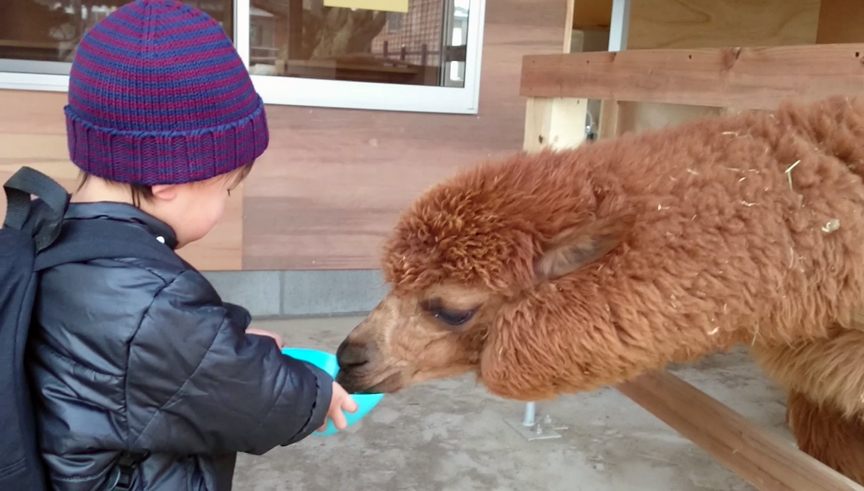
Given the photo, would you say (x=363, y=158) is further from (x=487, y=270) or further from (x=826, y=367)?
(x=826, y=367)

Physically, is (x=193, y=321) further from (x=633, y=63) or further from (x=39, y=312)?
(x=633, y=63)

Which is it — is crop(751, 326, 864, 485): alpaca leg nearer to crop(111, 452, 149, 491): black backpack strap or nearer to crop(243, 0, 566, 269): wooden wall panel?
crop(111, 452, 149, 491): black backpack strap

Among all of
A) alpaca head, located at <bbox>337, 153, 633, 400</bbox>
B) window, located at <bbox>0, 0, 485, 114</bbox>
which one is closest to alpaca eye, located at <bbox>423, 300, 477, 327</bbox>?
alpaca head, located at <bbox>337, 153, 633, 400</bbox>

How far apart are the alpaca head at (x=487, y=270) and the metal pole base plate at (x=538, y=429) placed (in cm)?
115

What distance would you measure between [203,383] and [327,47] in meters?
2.31

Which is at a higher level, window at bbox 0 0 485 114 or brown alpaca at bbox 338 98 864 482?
window at bbox 0 0 485 114

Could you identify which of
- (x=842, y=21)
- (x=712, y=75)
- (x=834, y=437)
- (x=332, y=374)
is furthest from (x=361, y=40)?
(x=842, y=21)

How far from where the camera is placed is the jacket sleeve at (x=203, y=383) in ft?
3.03

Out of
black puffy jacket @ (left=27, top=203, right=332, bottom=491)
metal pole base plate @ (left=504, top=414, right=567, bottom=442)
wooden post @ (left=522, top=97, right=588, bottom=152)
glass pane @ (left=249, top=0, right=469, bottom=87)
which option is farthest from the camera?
glass pane @ (left=249, top=0, right=469, bottom=87)

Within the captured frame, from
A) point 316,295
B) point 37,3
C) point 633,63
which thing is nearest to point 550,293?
point 633,63

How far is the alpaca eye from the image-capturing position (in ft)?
3.80

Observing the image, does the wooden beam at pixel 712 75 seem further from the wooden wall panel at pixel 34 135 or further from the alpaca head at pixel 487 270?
the wooden wall panel at pixel 34 135

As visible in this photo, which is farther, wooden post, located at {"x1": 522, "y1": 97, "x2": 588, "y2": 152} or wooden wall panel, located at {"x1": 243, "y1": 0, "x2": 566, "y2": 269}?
wooden wall panel, located at {"x1": 243, "y1": 0, "x2": 566, "y2": 269}

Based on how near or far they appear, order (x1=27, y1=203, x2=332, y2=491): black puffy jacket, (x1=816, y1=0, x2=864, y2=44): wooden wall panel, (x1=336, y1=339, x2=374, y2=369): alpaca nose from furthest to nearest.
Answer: (x1=816, y1=0, x2=864, y2=44): wooden wall panel
(x1=336, y1=339, x2=374, y2=369): alpaca nose
(x1=27, y1=203, x2=332, y2=491): black puffy jacket
